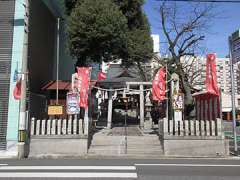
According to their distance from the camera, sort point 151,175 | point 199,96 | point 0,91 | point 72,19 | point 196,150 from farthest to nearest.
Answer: point 72,19 < point 199,96 < point 0,91 < point 196,150 < point 151,175

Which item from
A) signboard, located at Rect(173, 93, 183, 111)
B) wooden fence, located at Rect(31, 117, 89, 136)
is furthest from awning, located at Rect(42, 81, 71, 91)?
signboard, located at Rect(173, 93, 183, 111)

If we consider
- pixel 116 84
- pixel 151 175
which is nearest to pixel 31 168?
pixel 151 175

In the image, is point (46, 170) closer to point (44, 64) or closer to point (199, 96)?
point (199, 96)

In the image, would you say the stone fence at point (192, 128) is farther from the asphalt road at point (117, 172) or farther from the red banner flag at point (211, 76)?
the asphalt road at point (117, 172)

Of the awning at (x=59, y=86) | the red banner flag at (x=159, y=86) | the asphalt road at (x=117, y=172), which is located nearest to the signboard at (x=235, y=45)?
the red banner flag at (x=159, y=86)

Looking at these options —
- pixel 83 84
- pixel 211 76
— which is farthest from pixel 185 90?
pixel 83 84

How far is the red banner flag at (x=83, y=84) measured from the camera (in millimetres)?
20155

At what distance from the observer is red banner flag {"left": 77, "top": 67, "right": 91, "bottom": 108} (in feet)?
66.1

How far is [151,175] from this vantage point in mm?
10133

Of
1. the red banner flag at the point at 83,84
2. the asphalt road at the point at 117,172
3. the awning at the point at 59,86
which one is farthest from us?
the awning at the point at 59,86

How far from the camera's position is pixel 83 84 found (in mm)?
20484

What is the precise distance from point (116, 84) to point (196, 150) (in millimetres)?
11682

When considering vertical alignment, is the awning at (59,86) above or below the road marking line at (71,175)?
above

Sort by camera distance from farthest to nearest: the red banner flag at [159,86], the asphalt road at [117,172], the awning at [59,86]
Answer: the awning at [59,86], the red banner flag at [159,86], the asphalt road at [117,172]
